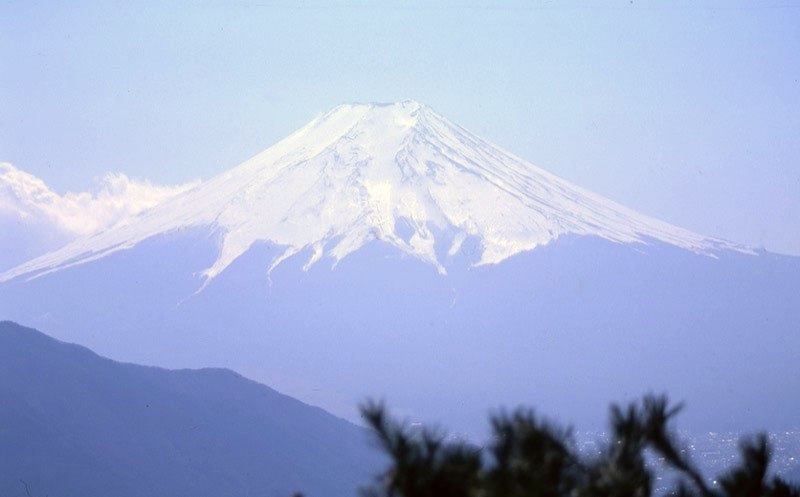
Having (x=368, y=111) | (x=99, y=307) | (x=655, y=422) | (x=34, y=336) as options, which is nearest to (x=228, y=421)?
(x=34, y=336)

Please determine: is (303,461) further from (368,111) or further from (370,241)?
(368,111)

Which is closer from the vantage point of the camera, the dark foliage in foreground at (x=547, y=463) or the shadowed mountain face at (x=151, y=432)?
the dark foliage in foreground at (x=547, y=463)

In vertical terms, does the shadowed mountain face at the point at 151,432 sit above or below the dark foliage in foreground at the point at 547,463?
above

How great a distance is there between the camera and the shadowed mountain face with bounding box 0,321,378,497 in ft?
244

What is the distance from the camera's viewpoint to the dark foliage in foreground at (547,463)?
312 centimetres

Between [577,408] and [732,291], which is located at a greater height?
[732,291]

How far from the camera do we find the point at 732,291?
456 ft

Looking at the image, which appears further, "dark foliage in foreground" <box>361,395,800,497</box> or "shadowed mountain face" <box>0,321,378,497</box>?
"shadowed mountain face" <box>0,321,378,497</box>

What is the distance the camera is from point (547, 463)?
3.45 m

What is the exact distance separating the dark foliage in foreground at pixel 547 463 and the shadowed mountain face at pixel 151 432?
209ft

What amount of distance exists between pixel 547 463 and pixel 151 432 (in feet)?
287

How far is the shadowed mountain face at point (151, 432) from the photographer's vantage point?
74.5 meters

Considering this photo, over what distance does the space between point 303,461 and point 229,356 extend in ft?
108

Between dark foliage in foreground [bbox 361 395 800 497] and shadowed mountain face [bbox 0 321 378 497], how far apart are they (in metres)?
63.8
